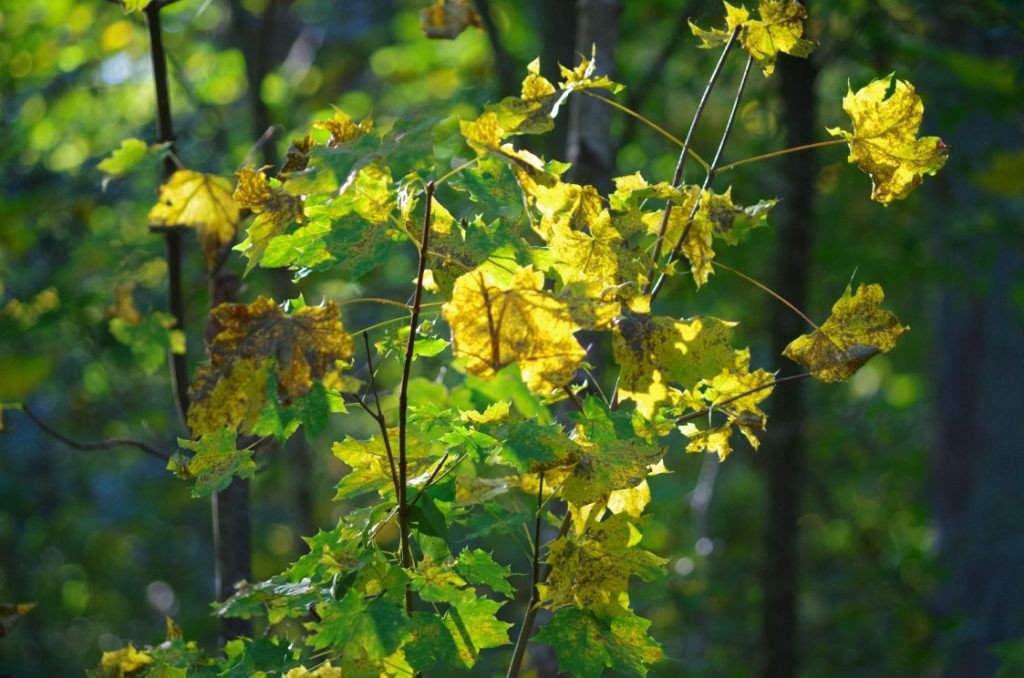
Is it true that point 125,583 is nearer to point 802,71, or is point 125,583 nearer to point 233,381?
point 802,71

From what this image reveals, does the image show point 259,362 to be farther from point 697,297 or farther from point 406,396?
point 697,297

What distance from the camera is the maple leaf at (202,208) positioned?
3.38ft

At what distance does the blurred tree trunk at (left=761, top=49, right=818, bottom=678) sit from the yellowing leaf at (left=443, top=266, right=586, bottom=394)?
98.0 inches

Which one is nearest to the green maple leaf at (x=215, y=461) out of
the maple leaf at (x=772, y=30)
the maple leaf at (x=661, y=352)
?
the maple leaf at (x=661, y=352)

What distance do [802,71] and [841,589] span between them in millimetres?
2551

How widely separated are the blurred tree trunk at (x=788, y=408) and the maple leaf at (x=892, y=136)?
2183 mm

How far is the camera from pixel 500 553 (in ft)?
22.7

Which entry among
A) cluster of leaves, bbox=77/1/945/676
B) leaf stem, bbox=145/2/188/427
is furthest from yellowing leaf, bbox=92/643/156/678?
leaf stem, bbox=145/2/188/427

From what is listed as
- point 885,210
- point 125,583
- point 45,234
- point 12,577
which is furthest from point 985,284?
point 125,583

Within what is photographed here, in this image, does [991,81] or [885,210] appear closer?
[991,81]

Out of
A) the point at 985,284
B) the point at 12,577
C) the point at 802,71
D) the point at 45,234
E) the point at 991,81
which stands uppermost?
the point at 802,71

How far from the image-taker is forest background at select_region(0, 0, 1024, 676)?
141 inches

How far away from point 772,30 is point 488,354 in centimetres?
60

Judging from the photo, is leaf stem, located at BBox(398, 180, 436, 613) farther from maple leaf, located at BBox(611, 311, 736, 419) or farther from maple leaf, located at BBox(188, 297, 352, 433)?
maple leaf, located at BBox(611, 311, 736, 419)
